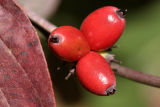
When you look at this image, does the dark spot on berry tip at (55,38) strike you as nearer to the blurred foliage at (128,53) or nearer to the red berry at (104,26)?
the red berry at (104,26)

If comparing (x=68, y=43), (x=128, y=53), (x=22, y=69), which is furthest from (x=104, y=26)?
(x=128, y=53)

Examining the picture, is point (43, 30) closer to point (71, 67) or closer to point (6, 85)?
point (71, 67)

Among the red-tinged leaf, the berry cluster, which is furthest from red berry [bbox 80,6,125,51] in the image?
the red-tinged leaf

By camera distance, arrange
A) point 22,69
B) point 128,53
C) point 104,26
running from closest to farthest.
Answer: point 22,69
point 104,26
point 128,53

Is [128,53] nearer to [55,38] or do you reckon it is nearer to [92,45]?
[92,45]

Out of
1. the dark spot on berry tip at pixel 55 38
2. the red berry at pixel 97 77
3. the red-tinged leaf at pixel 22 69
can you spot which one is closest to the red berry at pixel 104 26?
the red berry at pixel 97 77

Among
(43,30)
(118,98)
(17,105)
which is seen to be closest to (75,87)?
(118,98)
